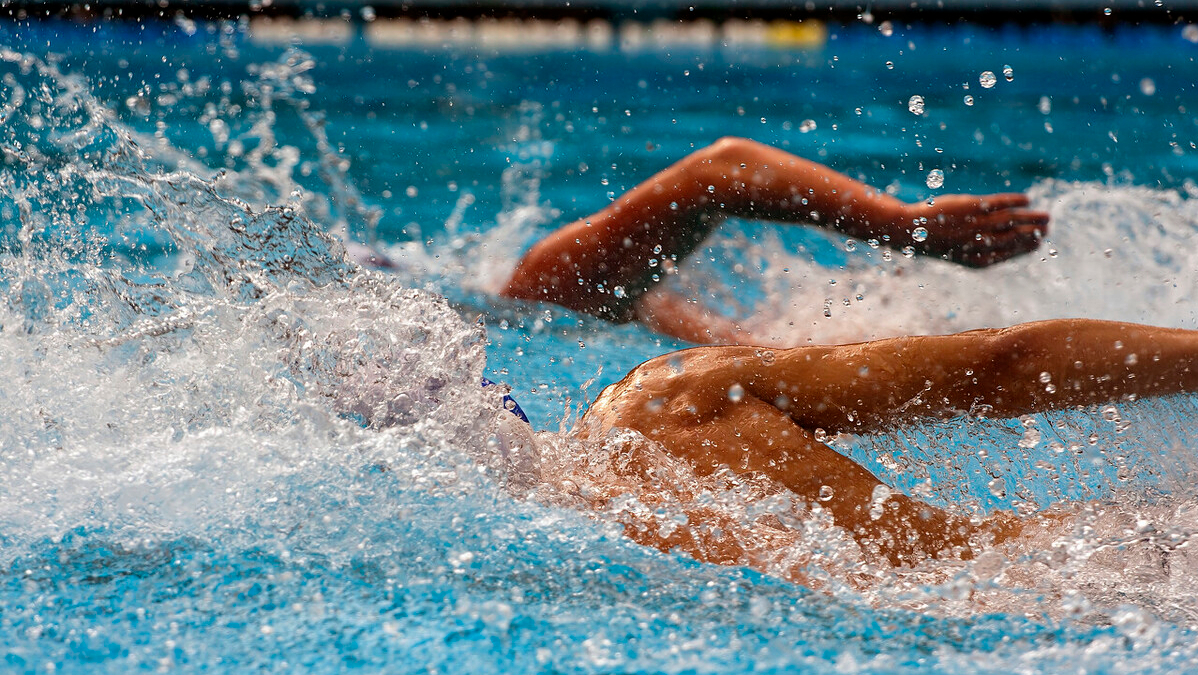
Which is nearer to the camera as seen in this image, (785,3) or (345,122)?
(345,122)

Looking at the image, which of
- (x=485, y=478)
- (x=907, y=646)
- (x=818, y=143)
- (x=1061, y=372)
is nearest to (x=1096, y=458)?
(x=1061, y=372)

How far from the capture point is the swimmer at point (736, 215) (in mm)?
1376

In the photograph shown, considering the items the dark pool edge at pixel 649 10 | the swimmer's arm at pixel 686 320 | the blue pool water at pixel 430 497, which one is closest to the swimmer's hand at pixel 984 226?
the blue pool water at pixel 430 497

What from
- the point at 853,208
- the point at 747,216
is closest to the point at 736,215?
the point at 747,216

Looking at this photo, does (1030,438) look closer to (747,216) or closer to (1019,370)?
(1019,370)

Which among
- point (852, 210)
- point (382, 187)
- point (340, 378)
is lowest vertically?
point (382, 187)

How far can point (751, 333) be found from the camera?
1.80 m

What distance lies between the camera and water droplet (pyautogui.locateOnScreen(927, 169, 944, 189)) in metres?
3.67

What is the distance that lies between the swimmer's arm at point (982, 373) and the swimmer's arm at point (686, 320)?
707 mm

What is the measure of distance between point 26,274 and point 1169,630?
1.26 m

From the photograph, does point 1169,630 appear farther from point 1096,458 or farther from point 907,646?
point 1096,458

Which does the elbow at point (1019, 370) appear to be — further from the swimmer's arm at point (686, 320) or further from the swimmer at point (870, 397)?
the swimmer's arm at point (686, 320)

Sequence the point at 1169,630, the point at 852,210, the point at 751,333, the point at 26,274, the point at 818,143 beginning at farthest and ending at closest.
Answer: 1. the point at 818,143
2. the point at 751,333
3. the point at 852,210
4. the point at 26,274
5. the point at 1169,630

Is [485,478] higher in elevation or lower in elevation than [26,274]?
lower
